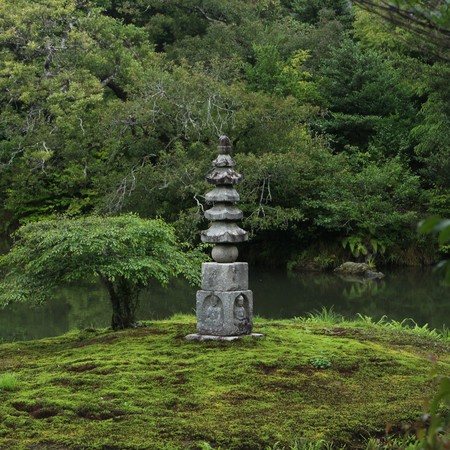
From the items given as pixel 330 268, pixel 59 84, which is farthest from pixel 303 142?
pixel 59 84

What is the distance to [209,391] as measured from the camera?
6.96 m

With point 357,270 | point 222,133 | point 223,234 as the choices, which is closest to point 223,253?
point 223,234

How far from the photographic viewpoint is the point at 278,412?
6.42 metres

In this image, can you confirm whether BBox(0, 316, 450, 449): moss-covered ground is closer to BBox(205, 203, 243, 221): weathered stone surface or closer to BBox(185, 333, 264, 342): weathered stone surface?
BBox(185, 333, 264, 342): weathered stone surface

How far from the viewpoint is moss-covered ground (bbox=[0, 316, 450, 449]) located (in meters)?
5.95

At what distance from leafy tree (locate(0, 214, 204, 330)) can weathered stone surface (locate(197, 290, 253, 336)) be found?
60 centimetres

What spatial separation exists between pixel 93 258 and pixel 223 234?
4.55 feet

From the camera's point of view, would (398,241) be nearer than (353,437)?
No

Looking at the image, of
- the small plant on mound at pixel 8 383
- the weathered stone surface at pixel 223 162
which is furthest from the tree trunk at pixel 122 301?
the small plant on mound at pixel 8 383

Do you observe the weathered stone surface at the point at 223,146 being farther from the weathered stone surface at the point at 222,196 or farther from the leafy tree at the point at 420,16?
the leafy tree at the point at 420,16

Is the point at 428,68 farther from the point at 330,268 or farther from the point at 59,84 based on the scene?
the point at 59,84

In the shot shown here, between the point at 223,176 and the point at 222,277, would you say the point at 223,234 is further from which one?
the point at 223,176

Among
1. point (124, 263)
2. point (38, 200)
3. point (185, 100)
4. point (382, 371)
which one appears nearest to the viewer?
point (382, 371)

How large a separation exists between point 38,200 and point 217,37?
8.29 meters
